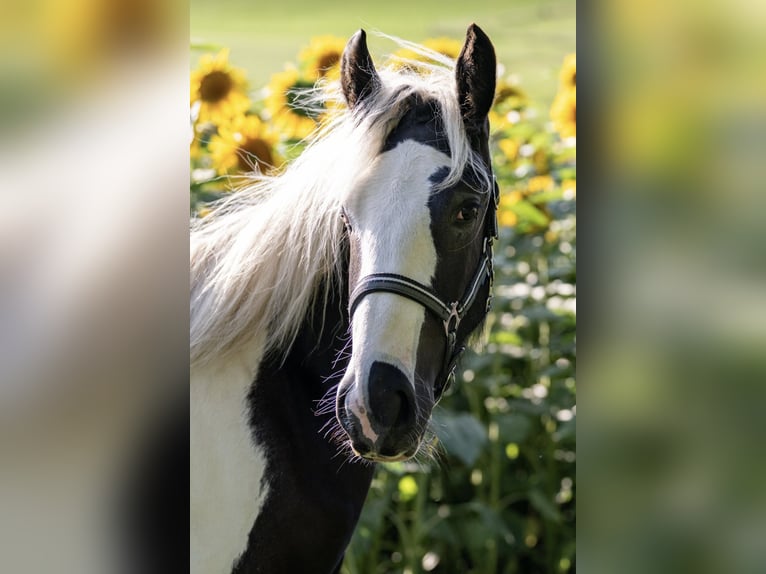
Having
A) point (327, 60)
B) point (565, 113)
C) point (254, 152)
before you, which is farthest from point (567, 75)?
point (254, 152)

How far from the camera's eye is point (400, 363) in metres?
0.72

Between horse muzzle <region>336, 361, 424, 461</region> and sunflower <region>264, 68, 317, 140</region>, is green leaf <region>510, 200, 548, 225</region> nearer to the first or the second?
sunflower <region>264, 68, 317, 140</region>

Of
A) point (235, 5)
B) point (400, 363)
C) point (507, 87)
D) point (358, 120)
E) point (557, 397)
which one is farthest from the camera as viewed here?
point (557, 397)

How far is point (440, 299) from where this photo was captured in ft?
2.54

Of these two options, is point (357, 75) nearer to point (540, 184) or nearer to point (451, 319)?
point (451, 319)

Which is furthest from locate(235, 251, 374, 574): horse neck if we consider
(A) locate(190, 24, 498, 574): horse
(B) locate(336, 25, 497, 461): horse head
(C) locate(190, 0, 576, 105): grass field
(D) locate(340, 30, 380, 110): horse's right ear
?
(C) locate(190, 0, 576, 105): grass field

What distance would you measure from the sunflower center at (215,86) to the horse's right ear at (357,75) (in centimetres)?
46

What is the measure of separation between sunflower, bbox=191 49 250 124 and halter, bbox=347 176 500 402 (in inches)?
22.6

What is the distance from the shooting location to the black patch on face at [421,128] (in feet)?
2.61

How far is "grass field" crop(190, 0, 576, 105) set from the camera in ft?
3.33
